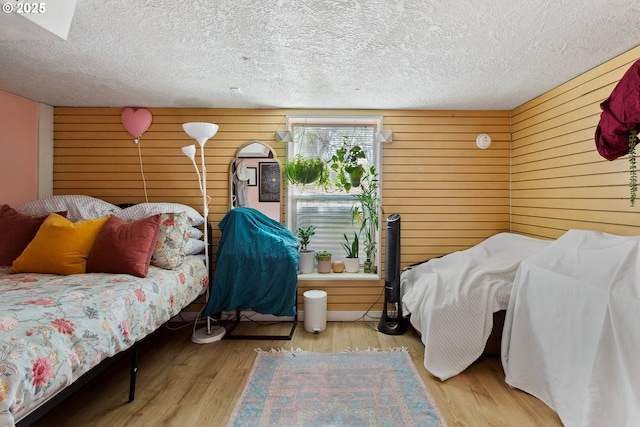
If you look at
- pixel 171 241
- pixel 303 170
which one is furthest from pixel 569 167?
pixel 171 241

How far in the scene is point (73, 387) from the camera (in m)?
1.70

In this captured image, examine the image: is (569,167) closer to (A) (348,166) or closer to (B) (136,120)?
(A) (348,166)

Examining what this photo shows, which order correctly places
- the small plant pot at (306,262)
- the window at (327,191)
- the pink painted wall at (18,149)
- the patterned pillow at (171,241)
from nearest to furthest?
the patterned pillow at (171,241) → the pink painted wall at (18,149) → the small plant pot at (306,262) → the window at (327,191)

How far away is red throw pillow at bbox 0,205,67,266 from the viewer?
8.80 ft

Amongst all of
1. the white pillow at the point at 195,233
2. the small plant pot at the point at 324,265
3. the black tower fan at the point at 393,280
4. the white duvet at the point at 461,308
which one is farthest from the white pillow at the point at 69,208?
the white duvet at the point at 461,308

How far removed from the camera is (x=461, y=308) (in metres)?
2.60

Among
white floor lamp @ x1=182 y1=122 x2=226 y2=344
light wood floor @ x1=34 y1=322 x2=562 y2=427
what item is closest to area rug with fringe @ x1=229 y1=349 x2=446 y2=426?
light wood floor @ x1=34 y1=322 x2=562 y2=427

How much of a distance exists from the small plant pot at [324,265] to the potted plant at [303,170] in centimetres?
86

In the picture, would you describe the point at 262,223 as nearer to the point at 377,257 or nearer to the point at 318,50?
the point at 377,257

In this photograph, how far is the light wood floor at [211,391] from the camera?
2045 millimetres

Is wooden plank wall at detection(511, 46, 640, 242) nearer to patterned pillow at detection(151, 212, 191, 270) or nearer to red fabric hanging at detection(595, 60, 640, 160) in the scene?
red fabric hanging at detection(595, 60, 640, 160)

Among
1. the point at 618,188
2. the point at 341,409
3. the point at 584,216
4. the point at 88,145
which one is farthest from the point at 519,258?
the point at 88,145

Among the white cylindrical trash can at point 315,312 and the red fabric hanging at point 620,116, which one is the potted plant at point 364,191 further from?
the red fabric hanging at point 620,116

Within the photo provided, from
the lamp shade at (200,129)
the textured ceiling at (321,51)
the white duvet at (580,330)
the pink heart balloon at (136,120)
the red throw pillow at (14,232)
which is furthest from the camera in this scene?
the pink heart balloon at (136,120)
